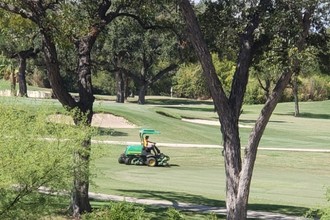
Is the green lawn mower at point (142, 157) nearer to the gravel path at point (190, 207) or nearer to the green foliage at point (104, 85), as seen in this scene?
the gravel path at point (190, 207)

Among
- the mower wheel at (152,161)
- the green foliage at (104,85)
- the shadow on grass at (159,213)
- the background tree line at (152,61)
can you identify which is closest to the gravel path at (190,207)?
the shadow on grass at (159,213)

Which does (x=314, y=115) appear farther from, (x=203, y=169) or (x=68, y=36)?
(x=68, y=36)

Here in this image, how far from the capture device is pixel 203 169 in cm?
2853

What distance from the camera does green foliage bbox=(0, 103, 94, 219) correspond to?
306 inches

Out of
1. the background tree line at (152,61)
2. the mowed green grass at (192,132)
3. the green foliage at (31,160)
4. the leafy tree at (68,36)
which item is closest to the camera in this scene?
the green foliage at (31,160)

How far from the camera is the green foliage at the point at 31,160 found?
A: 7.77 m

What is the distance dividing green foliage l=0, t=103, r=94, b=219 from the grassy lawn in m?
1.12

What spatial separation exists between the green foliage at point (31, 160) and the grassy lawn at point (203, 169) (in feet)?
3.68

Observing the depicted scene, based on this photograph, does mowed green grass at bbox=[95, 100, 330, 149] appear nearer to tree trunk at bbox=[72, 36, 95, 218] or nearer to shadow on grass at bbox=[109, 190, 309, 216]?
shadow on grass at bbox=[109, 190, 309, 216]

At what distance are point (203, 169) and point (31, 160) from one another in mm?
21051

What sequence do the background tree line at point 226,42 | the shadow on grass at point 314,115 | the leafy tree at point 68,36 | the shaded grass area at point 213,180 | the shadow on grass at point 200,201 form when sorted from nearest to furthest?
the background tree line at point 226,42
the leafy tree at point 68,36
the shadow on grass at point 200,201
the shaded grass area at point 213,180
the shadow on grass at point 314,115

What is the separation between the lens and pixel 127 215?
656 centimetres

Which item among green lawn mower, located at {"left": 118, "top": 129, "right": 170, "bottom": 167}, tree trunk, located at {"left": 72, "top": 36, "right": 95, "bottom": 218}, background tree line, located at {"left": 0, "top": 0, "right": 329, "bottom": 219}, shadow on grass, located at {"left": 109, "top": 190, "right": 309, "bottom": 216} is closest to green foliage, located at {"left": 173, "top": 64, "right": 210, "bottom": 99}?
green lawn mower, located at {"left": 118, "top": 129, "right": 170, "bottom": 167}

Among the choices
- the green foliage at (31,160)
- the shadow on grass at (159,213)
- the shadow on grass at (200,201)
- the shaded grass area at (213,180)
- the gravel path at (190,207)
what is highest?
the green foliage at (31,160)
